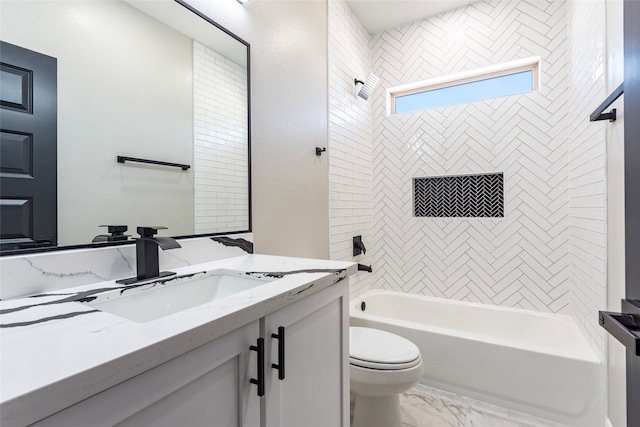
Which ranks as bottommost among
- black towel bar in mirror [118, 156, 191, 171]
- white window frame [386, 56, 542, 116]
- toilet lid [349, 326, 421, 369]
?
toilet lid [349, 326, 421, 369]

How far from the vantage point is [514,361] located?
72.4 inches

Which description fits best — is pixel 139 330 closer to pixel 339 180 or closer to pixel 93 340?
pixel 93 340

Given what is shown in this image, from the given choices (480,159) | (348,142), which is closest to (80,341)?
(348,142)

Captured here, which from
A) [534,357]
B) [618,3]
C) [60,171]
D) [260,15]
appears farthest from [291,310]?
[618,3]

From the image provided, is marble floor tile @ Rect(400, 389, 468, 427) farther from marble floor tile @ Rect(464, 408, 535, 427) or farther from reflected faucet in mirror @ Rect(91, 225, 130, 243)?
reflected faucet in mirror @ Rect(91, 225, 130, 243)

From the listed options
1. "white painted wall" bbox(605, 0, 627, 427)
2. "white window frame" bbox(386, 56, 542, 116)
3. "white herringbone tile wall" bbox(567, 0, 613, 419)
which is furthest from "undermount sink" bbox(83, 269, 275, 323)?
"white window frame" bbox(386, 56, 542, 116)

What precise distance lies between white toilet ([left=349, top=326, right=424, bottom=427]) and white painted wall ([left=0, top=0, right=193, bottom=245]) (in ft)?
3.53

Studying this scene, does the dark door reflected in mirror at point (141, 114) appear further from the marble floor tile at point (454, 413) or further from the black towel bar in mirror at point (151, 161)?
the marble floor tile at point (454, 413)

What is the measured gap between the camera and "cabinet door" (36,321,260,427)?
0.45 metres

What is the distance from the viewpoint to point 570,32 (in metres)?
2.19

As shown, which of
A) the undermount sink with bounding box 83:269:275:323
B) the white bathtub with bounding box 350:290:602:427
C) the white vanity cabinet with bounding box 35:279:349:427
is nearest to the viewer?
the white vanity cabinet with bounding box 35:279:349:427

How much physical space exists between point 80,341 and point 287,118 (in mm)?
1559

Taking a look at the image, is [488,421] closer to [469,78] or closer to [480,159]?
[480,159]

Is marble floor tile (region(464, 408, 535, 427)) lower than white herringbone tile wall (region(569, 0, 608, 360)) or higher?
lower
